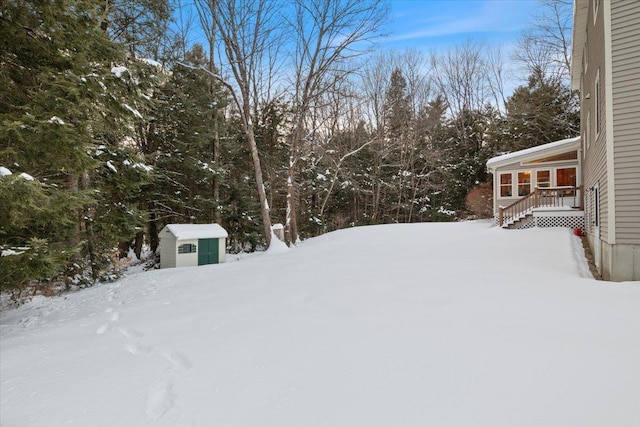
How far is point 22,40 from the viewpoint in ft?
19.8

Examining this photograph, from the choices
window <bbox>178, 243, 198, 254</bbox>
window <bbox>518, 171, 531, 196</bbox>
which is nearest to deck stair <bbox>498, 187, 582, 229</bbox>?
window <bbox>518, 171, 531, 196</bbox>

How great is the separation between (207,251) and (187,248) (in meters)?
0.74

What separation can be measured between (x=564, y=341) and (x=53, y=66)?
859 cm

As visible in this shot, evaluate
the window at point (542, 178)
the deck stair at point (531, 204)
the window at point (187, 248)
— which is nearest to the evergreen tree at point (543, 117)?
the window at point (542, 178)

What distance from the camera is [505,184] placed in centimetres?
1538

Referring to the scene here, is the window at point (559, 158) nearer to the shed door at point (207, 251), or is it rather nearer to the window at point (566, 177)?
the window at point (566, 177)

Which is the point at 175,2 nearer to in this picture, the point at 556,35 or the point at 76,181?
the point at 76,181

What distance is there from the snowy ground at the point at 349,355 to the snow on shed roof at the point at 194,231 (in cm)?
568

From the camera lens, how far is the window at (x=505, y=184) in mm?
15266

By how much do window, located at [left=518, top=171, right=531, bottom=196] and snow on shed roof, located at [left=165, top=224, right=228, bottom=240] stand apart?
12272 mm

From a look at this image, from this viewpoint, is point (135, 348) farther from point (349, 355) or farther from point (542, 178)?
point (542, 178)

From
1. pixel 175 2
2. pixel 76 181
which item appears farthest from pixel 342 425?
pixel 175 2

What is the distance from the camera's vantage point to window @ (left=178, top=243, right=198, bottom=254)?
12.8 meters

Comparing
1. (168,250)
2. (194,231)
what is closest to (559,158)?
(194,231)
